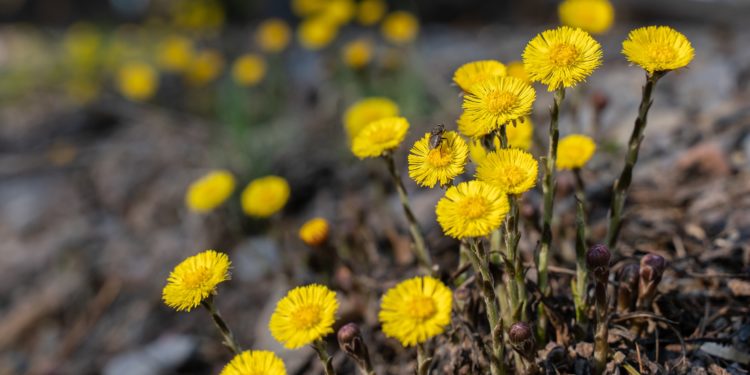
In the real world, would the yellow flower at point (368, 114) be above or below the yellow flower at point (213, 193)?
above

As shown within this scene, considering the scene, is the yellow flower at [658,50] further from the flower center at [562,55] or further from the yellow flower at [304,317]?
the yellow flower at [304,317]

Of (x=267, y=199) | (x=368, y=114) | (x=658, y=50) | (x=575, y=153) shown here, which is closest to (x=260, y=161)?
(x=267, y=199)

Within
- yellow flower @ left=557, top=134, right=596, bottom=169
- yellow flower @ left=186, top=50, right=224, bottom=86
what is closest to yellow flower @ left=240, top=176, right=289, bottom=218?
yellow flower @ left=557, top=134, right=596, bottom=169

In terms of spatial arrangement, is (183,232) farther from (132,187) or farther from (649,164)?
(649,164)

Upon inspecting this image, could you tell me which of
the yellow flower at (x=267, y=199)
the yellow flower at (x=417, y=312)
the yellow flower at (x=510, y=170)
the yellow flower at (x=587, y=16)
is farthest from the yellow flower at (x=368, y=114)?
the yellow flower at (x=417, y=312)

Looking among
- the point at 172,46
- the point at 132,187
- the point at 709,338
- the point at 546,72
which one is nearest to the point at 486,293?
the point at 546,72
